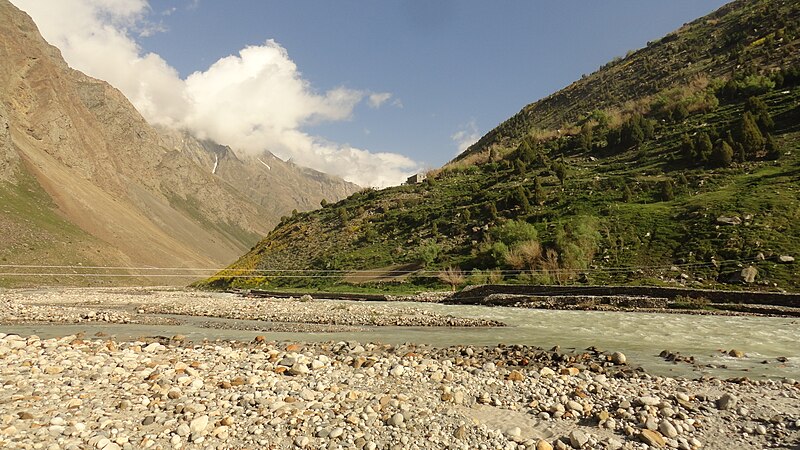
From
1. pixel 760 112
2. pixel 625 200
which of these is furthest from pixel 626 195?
pixel 760 112

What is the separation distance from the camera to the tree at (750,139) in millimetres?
43031

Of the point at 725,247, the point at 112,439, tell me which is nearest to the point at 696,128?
the point at 725,247

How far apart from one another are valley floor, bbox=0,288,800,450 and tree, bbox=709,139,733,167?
40.2 metres

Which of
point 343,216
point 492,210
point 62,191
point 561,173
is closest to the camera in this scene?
point 492,210

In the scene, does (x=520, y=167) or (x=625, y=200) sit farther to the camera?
(x=520, y=167)

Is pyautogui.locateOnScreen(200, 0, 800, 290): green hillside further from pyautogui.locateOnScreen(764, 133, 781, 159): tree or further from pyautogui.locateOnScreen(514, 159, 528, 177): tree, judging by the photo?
pyautogui.locateOnScreen(514, 159, 528, 177): tree

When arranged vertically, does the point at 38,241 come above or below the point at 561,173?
below

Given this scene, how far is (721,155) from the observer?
43844mm

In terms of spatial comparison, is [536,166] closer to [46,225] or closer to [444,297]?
[444,297]

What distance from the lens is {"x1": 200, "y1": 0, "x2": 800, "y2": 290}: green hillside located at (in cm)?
3362

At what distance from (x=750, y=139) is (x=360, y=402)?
164 feet

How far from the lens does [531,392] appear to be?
10.2 meters

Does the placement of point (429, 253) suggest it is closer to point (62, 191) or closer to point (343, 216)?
point (343, 216)

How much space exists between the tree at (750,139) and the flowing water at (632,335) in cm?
2842
